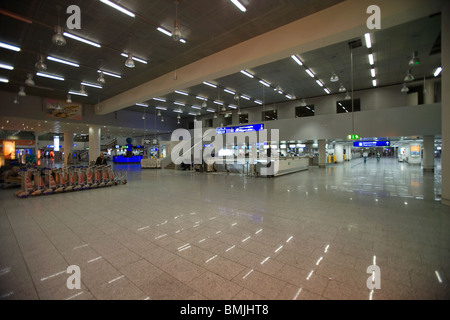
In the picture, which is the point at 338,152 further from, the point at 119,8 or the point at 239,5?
the point at 119,8

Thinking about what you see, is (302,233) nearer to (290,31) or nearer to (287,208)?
(287,208)

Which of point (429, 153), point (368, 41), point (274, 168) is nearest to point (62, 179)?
point (274, 168)

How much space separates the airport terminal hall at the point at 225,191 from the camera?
210 centimetres

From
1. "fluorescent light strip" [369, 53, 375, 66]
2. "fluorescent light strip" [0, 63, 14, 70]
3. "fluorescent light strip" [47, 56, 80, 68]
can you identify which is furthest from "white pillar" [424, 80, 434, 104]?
"fluorescent light strip" [0, 63, 14, 70]

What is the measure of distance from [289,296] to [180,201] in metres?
4.31

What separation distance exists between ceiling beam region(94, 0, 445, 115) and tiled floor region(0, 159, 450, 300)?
175 inches

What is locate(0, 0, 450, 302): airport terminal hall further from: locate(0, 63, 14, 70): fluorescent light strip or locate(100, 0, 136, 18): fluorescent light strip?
locate(0, 63, 14, 70): fluorescent light strip

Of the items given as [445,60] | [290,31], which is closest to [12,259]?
[290,31]

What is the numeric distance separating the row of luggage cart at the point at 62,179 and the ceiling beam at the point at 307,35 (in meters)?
5.09

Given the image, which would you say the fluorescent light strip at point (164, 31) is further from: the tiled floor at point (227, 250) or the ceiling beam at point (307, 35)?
the tiled floor at point (227, 250)

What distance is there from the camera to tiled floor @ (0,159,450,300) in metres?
1.96

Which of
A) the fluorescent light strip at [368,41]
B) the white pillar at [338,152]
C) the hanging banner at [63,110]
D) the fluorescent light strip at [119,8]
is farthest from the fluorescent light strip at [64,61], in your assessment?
the white pillar at [338,152]

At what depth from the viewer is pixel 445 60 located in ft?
16.3

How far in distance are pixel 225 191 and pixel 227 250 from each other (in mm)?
4424
